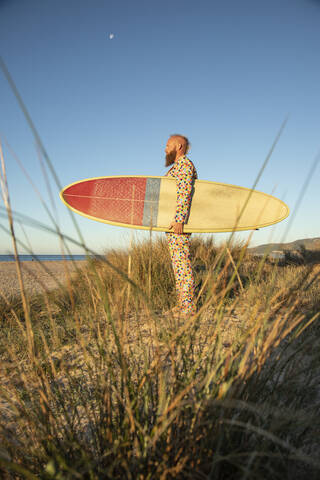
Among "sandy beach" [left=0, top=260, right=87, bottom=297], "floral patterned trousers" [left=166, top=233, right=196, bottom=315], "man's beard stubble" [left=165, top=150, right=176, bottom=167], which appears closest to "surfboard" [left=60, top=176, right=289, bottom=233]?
"man's beard stubble" [left=165, top=150, right=176, bottom=167]

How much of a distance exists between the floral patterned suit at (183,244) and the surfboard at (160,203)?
760 mm

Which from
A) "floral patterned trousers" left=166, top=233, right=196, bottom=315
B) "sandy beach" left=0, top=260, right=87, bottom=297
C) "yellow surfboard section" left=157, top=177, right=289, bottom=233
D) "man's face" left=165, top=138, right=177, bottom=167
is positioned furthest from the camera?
"yellow surfboard section" left=157, top=177, right=289, bottom=233

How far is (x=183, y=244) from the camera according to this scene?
99.5 inches

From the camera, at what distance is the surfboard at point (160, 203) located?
11.4 feet

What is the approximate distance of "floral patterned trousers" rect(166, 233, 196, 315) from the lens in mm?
2410

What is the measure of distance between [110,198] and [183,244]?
1.71 m

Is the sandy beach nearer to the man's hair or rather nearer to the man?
the man

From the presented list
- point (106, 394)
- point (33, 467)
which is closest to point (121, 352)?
point (106, 394)

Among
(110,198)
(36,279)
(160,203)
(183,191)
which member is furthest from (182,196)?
(36,279)

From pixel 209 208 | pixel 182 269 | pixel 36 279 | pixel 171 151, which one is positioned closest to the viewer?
pixel 36 279

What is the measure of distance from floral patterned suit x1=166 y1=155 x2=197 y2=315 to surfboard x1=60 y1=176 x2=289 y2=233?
2.49ft

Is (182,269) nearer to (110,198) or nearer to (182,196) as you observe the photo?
(182,196)

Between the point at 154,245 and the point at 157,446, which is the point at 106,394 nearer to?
the point at 157,446

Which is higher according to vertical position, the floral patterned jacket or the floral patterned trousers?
the floral patterned jacket
